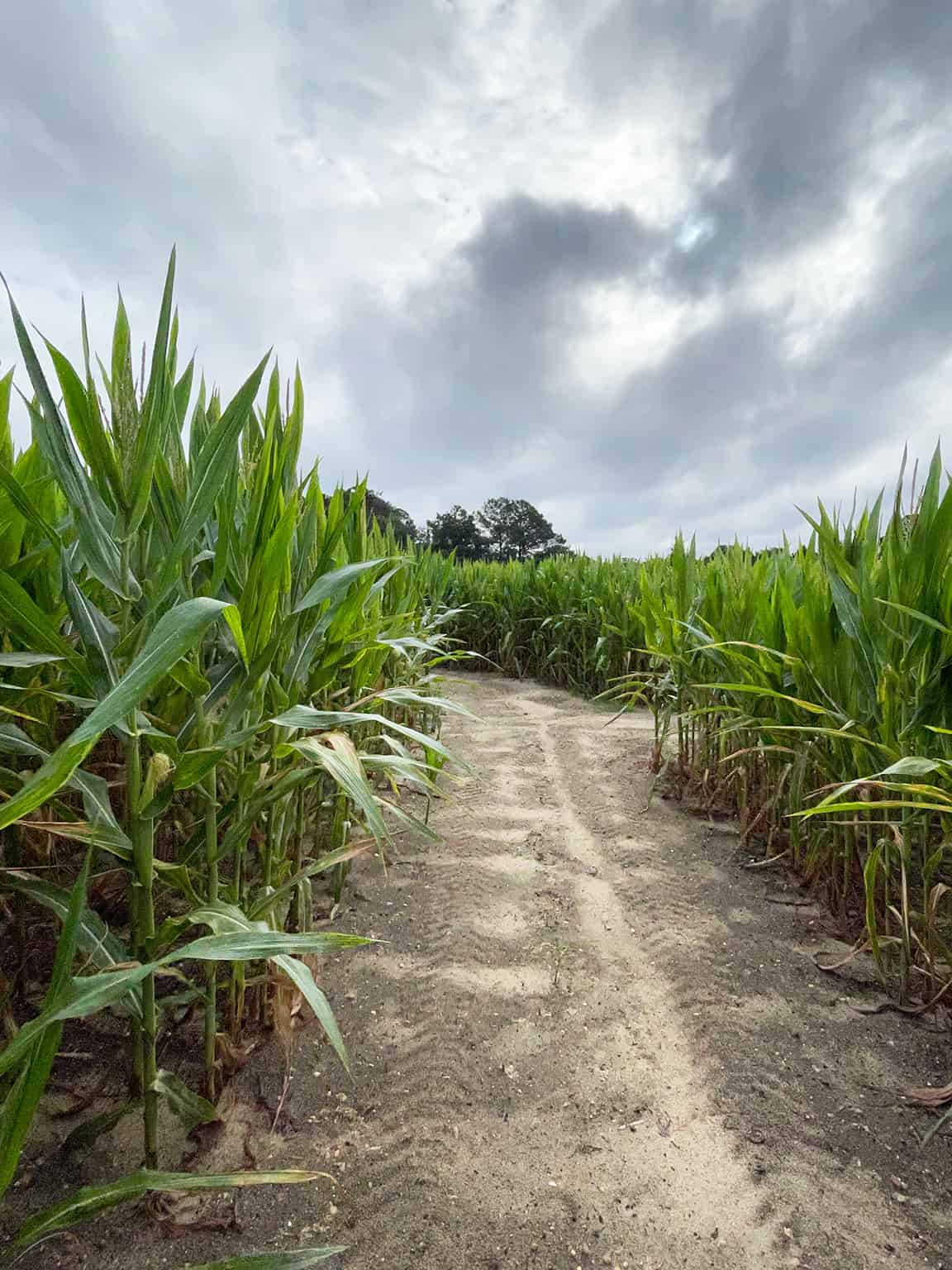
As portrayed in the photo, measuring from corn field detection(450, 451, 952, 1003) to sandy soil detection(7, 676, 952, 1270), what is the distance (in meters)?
0.23

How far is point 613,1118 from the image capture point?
125 cm

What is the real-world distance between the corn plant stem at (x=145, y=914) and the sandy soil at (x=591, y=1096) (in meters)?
0.18

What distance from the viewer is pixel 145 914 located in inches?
38.1

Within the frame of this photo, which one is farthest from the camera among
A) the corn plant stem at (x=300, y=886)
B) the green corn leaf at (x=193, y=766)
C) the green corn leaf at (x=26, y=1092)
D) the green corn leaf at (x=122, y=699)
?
the corn plant stem at (x=300, y=886)

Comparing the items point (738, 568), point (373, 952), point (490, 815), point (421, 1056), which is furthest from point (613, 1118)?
point (738, 568)

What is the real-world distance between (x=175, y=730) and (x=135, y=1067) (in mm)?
569

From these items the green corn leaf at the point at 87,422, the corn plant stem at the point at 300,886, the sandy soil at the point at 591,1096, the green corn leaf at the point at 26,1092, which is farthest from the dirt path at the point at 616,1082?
the green corn leaf at the point at 87,422

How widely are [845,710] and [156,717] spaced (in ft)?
6.01

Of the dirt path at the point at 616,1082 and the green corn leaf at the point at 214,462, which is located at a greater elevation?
the green corn leaf at the point at 214,462

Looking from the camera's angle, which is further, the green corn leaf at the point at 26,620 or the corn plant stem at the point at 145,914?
the corn plant stem at the point at 145,914

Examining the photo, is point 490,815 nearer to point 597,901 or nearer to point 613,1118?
point 597,901

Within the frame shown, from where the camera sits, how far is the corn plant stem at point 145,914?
92 centimetres

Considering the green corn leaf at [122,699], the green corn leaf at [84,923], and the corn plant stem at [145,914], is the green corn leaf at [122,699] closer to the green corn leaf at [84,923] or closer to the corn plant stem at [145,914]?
the corn plant stem at [145,914]

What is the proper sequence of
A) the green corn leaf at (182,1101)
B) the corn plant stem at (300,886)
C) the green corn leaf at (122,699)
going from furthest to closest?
1. the corn plant stem at (300,886)
2. the green corn leaf at (182,1101)
3. the green corn leaf at (122,699)
